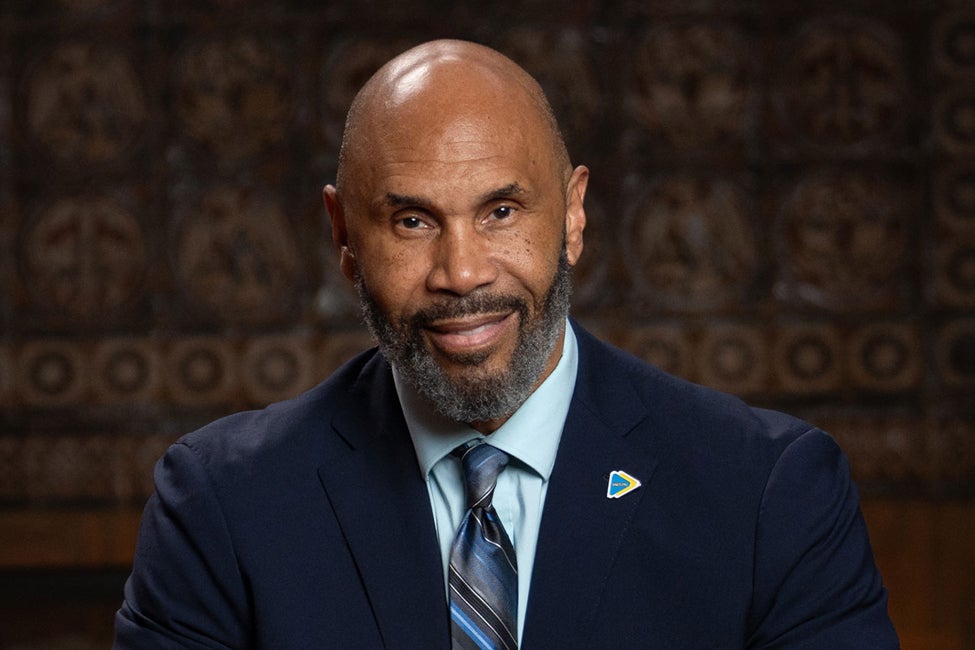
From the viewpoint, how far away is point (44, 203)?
6.18m

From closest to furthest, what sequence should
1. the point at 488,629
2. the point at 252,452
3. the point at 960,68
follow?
the point at 488,629
the point at 252,452
the point at 960,68

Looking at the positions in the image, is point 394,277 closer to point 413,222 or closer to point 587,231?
point 413,222

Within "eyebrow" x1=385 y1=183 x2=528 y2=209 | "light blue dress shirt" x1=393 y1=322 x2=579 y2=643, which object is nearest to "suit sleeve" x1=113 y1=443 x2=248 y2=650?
"light blue dress shirt" x1=393 y1=322 x2=579 y2=643

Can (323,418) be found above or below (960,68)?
below

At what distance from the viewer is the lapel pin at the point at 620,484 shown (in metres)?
2.21

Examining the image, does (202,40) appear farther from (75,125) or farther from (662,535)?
(662,535)

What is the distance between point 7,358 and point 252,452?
423cm

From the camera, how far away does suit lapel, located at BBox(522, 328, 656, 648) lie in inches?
82.7

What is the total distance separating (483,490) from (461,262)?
376 mm

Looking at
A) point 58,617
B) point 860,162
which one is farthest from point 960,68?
point 58,617

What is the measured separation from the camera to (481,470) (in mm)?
2199

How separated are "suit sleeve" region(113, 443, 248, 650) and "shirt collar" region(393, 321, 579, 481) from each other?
347mm

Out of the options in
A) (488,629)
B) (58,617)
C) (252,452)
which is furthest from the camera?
(58,617)

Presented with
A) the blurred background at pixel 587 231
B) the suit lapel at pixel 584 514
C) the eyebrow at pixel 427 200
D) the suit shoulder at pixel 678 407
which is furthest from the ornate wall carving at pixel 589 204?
the eyebrow at pixel 427 200
